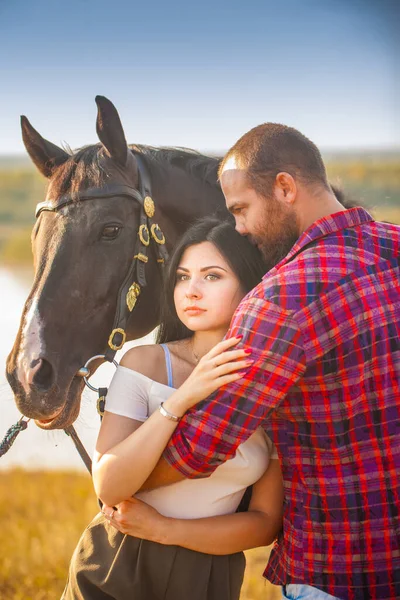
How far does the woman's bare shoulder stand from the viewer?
84.8 inches

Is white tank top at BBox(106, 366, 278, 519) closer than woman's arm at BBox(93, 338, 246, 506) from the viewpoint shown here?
No

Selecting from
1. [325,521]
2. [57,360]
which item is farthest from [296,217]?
[57,360]

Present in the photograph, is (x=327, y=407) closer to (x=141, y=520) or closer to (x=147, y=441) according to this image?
(x=147, y=441)

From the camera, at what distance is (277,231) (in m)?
2.11

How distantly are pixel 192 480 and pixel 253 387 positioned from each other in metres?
0.53

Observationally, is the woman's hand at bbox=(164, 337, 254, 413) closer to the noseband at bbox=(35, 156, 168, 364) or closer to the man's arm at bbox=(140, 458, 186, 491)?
the man's arm at bbox=(140, 458, 186, 491)

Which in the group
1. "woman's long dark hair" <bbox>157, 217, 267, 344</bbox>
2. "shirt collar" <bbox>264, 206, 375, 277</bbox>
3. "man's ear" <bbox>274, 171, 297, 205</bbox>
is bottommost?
"woman's long dark hair" <bbox>157, 217, 267, 344</bbox>

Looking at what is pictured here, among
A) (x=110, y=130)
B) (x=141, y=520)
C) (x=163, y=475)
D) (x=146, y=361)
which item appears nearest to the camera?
(x=163, y=475)

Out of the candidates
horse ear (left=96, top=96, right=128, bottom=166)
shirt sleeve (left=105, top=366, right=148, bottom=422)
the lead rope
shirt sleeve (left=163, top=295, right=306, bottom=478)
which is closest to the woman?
shirt sleeve (left=105, top=366, right=148, bottom=422)

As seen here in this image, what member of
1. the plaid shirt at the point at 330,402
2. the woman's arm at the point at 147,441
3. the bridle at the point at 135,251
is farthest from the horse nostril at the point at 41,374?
the plaid shirt at the point at 330,402

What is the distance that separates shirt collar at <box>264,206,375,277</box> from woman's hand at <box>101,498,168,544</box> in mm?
862

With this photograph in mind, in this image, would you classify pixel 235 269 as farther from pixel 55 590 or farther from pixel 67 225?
pixel 55 590

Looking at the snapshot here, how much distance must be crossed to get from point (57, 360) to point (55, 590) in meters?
2.91

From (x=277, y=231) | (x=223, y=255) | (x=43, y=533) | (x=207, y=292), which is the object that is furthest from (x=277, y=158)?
(x=43, y=533)
